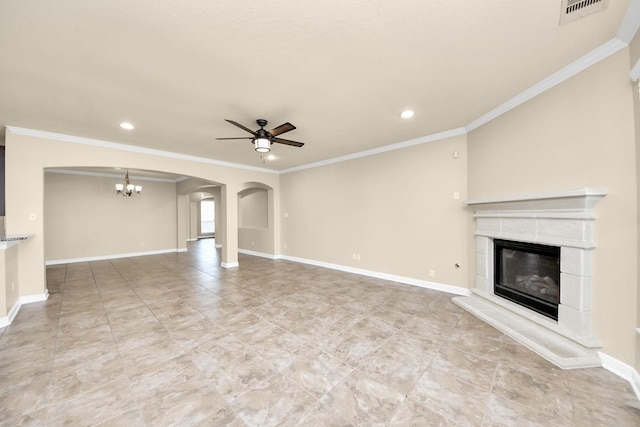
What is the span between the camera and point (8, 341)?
101 inches

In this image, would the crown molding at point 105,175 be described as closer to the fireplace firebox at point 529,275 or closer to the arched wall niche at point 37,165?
the arched wall niche at point 37,165

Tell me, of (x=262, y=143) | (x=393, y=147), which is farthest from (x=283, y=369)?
(x=393, y=147)

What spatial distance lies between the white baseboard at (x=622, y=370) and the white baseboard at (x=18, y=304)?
21.7ft

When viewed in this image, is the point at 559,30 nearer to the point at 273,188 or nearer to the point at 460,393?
the point at 460,393

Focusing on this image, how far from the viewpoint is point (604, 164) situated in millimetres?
2074

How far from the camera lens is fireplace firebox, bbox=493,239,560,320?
103 inches

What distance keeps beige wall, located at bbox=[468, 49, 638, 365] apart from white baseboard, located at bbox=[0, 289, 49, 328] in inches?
266

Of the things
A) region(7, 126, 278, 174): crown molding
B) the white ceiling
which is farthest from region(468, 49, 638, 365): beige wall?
region(7, 126, 278, 174): crown molding

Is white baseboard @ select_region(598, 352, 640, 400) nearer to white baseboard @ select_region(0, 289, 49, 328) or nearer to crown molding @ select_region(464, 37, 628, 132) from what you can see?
crown molding @ select_region(464, 37, 628, 132)

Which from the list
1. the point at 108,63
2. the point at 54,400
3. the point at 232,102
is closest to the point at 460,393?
the point at 54,400

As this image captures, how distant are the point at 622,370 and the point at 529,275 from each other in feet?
3.73

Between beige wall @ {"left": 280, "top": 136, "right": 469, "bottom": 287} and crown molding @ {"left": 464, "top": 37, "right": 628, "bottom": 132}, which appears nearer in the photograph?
crown molding @ {"left": 464, "top": 37, "right": 628, "bottom": 132}

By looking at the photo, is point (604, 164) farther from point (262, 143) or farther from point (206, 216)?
point (206, 216)

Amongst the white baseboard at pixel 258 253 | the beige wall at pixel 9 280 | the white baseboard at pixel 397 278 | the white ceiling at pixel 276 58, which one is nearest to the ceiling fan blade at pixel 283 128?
the white ceiling at pixel 276 58
